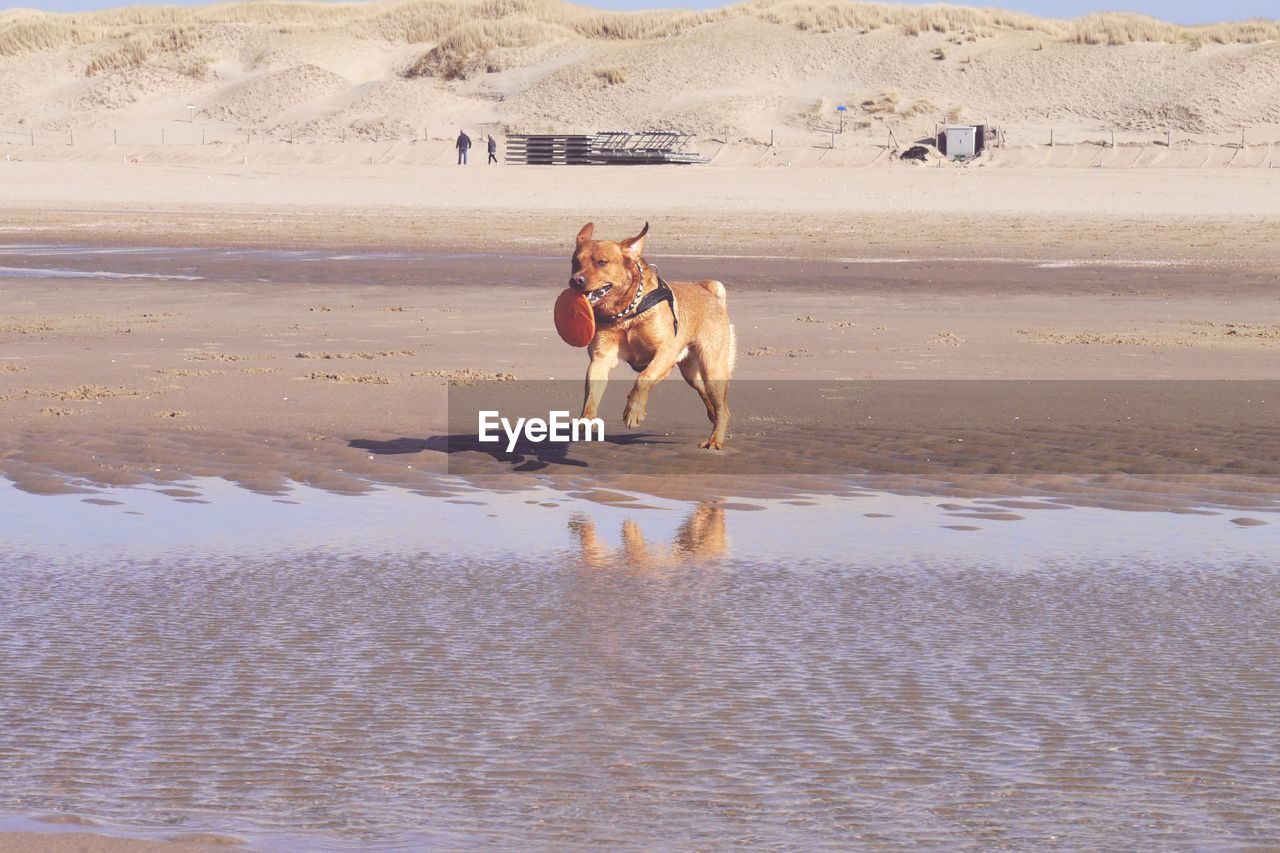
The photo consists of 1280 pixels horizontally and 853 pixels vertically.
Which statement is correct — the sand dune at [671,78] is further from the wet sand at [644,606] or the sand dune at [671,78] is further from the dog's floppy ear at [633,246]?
the dog's floppy ear at [633,246]

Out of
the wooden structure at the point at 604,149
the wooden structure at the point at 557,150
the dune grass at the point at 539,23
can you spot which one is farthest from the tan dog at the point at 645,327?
the dune grass at the point at 539,23

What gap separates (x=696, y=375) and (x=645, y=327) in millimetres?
893

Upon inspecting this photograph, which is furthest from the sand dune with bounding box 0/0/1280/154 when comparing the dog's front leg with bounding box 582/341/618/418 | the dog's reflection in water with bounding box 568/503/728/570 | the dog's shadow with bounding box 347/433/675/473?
the dog's reflection in water with bounding box 568/503/728/570

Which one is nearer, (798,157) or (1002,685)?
(1002,685)

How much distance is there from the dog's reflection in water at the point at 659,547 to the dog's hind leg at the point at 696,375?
5.77 ft

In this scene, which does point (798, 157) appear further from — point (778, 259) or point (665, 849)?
point (665, 849)

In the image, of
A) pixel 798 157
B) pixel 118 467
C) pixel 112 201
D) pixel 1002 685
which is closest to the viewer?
pixel 1002 685

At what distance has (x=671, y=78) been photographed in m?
84.2

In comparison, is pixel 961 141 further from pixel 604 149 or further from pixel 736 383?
pixel 736 383

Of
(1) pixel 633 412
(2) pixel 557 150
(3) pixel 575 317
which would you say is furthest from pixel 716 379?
(2) pixel 557 150

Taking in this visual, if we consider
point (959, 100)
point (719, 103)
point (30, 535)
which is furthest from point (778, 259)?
point (959, 100)

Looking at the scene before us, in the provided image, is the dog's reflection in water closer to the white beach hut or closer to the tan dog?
the tan dog

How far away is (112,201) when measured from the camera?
42219 mm

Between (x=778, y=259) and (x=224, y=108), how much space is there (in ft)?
204
